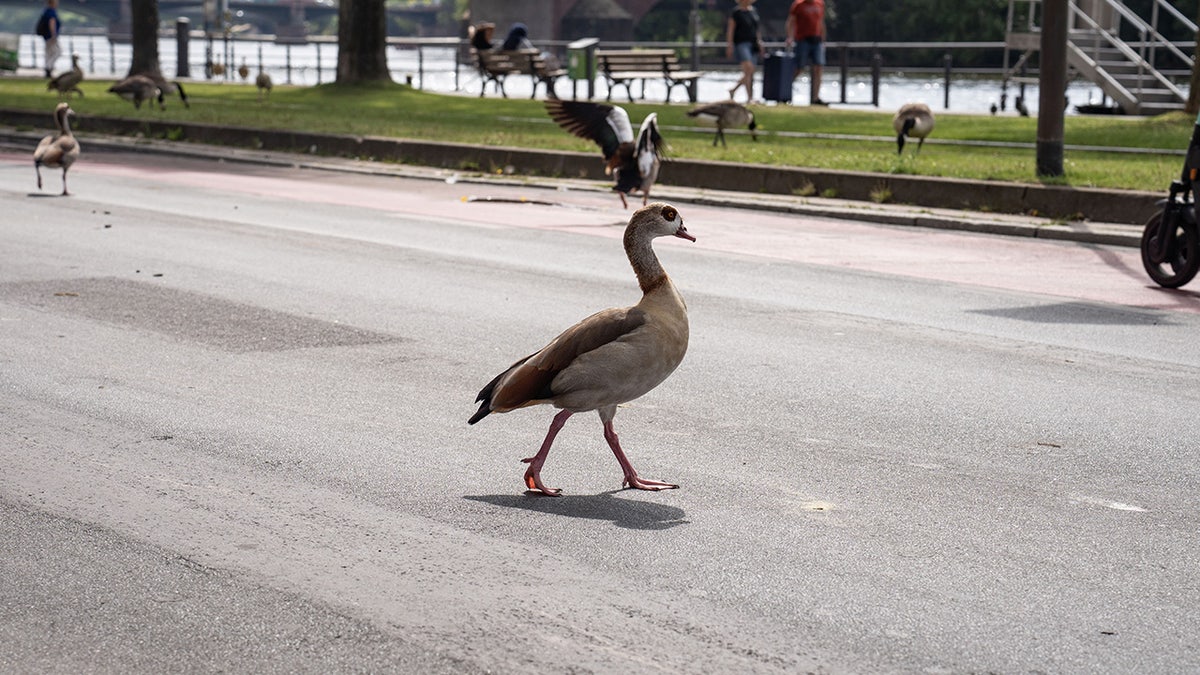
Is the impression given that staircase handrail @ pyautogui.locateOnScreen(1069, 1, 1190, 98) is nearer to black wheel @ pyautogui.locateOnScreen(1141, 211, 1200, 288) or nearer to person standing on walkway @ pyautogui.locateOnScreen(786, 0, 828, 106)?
person standing on walkway @ pyautogui.locateOnScreen(786, 0, 828, 106)

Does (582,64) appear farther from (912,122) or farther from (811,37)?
(912,122)

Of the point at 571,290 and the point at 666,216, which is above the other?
the point at 666,216

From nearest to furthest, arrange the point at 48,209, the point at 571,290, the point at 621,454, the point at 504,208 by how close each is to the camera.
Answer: the point at 621,454 < the point at 571,290 < the point at 48,209 < the point at 504,208

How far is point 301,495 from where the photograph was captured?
6.43 meters

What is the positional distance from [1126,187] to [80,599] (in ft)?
45.2

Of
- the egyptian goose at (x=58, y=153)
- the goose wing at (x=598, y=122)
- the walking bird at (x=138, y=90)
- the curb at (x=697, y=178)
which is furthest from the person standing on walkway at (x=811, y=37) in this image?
the egyptian goose at (x=58, y=153)

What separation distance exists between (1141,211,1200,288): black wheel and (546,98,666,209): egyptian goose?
6222mm

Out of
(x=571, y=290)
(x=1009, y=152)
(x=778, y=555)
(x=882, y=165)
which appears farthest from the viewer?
(x=1009, y=152)

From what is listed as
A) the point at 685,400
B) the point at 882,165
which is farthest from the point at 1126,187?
the point at 685,400

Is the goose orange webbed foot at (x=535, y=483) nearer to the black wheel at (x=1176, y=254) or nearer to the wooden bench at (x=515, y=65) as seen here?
the black wheel at (x=1176, y=254)

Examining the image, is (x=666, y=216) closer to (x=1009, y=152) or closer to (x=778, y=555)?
(x=778, y=555)

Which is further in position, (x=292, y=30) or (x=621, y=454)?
(x=292, y=30)

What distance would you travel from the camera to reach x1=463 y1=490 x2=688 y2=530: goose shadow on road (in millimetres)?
6105

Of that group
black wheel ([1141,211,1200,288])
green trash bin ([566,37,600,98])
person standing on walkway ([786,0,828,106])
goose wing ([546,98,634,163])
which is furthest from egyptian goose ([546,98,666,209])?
green trash bin ([566,37,600,98])
